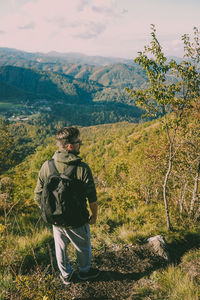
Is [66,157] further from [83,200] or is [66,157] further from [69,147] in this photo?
[83,200]

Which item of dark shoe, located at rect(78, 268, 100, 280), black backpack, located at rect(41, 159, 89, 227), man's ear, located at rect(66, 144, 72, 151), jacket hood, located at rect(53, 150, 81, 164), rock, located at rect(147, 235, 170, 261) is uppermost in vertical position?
man's ear, located at rect(66, 144, 72, 151)

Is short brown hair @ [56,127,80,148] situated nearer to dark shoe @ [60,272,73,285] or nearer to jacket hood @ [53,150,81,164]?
jacket hood @ [53,150,81,164]

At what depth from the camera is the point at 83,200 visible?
112 inches

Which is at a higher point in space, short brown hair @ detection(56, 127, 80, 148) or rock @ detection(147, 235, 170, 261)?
short brown hair @ detection(56, 127, 80, 148)

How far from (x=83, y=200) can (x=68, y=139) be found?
96cm

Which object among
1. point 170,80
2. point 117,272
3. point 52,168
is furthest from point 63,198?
point 170,80

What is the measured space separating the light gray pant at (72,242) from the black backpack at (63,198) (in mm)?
259

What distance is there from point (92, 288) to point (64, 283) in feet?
1.62

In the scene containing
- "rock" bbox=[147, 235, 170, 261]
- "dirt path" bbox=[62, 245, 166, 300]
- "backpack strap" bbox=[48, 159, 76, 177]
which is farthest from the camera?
"rock" bbox=[147, 235, 170, 261]

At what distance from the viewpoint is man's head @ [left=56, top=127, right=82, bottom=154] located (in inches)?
106

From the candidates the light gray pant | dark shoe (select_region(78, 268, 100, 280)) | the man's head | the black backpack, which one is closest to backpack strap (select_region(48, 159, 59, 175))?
the black backpack

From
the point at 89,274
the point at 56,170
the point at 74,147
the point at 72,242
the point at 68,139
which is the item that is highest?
the point at 68,139

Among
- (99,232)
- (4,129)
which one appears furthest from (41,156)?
(99,232)

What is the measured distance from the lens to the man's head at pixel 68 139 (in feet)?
8.83
